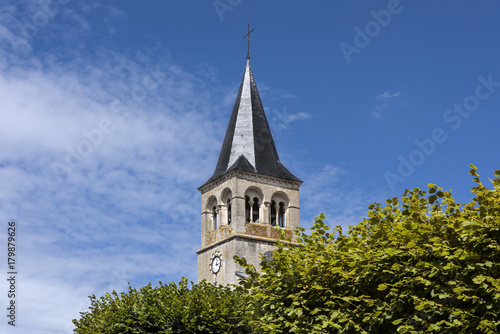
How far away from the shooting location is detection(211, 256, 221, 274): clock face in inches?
1842

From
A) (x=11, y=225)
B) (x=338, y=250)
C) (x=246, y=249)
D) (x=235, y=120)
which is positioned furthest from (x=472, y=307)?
(x=235, y=120)

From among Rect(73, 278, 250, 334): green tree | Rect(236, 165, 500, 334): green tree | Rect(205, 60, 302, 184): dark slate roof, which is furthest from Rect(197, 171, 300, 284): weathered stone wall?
Rect(236, 165, 500, 334): green tree

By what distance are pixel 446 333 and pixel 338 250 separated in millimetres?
3863

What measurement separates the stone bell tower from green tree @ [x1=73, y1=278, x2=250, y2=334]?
59.4ft

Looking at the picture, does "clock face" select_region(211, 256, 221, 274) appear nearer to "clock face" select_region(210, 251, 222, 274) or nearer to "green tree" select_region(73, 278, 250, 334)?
"clock face" select_region(210, 251, 222, 274)

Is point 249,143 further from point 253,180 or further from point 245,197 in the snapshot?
point 245,197

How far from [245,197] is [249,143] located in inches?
165

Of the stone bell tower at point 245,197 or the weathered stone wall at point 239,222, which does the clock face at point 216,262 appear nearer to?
the stone bell tower at point 245,197

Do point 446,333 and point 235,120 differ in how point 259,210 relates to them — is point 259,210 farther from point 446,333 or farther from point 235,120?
point 446,333

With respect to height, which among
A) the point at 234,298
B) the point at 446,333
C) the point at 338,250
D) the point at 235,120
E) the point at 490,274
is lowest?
the point at 446,333

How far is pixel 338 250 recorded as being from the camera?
1551 centimetres

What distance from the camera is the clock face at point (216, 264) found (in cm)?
4678

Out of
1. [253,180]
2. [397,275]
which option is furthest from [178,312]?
[253,180]

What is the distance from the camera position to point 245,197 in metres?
47.8
